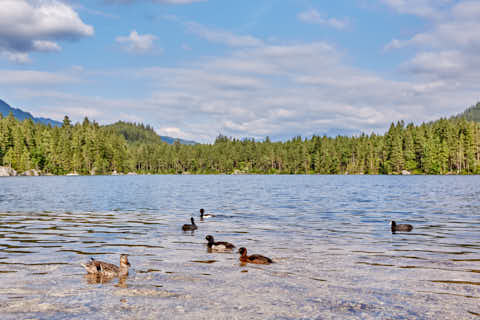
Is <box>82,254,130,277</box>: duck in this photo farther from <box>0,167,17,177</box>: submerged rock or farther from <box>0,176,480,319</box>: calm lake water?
<box>0,167,17,177</box>: submerged rock

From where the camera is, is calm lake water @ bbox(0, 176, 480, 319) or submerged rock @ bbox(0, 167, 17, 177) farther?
submerged rock @ bbox(0, 167, 17, 177)

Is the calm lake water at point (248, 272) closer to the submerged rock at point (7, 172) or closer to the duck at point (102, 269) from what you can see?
the duck at point (102, 269)

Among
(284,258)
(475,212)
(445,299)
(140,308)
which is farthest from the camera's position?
(475,212)

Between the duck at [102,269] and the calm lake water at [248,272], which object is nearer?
the calm lake water at [248,272]

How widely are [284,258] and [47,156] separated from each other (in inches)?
8005

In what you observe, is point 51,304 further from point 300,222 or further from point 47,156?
point 47,156

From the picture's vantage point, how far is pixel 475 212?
33.2 metres

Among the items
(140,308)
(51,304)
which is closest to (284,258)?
(140,308)

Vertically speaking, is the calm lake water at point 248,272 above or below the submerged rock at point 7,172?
below

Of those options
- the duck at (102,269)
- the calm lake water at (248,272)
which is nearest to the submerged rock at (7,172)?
the calm lake water at (248,272)

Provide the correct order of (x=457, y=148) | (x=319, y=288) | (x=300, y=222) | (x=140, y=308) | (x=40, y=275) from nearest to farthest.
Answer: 1. (x=140, y=308)
2. (x=319, y=288)
3. (x=40, y=275)
4. (x=300, y=222)
5. (x=457, y=148)

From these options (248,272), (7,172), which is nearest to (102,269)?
(248,272)

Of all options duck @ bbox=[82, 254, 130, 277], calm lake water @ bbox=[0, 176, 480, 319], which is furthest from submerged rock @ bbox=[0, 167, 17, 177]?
duck @ bbox=[82, 254, 130, 277]

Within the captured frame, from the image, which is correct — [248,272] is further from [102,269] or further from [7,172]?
[7,172]
